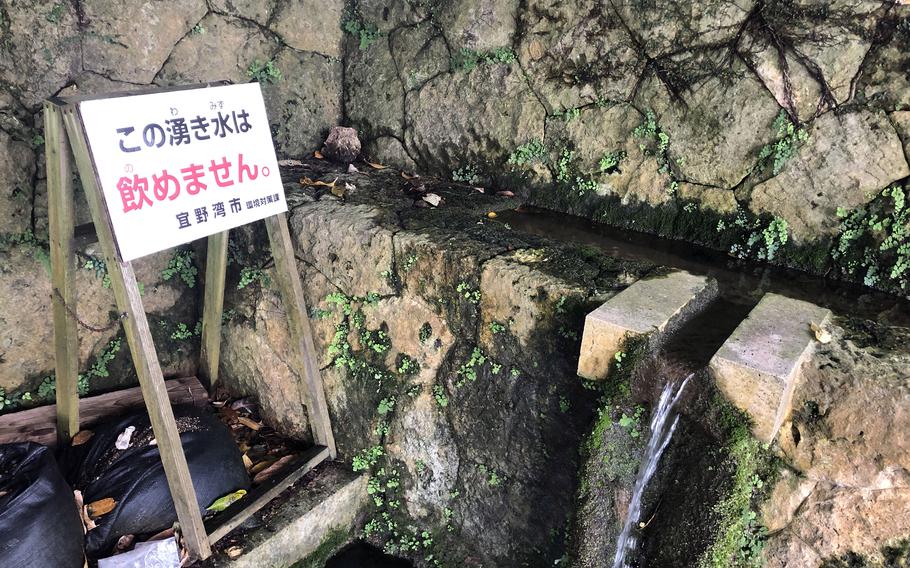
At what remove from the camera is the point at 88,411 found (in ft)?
11.5

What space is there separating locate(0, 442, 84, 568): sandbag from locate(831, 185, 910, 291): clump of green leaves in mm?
4109

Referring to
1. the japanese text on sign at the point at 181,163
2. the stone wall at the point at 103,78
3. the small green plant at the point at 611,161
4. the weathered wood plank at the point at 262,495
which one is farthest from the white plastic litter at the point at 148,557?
the small green plant at the point at 611,161

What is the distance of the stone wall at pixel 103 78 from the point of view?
328 centimetres

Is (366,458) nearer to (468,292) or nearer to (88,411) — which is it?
(468,292)

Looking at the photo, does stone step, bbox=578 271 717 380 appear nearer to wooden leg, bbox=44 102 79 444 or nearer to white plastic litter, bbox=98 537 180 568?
white plastic litter, bbox=98 537 180 568

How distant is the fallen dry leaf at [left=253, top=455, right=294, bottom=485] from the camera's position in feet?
11.2

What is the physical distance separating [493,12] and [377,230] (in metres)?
1.84

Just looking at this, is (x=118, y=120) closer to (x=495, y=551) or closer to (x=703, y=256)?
(x=495, y=551)

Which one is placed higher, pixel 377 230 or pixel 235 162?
pixel 235 162

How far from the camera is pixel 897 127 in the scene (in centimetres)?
286

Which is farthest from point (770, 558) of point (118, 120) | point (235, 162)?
point (118, 120)

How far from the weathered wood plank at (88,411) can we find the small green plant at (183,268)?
0.68 metres

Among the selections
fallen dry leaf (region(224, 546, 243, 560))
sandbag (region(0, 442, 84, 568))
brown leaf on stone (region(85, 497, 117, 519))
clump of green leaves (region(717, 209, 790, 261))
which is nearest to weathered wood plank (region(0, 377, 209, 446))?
sandbag (region(0, 442, 84, 568))

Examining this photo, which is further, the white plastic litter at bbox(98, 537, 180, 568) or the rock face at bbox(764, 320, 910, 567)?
the white plastic litter at bbox(98, 537, 180, 568)
